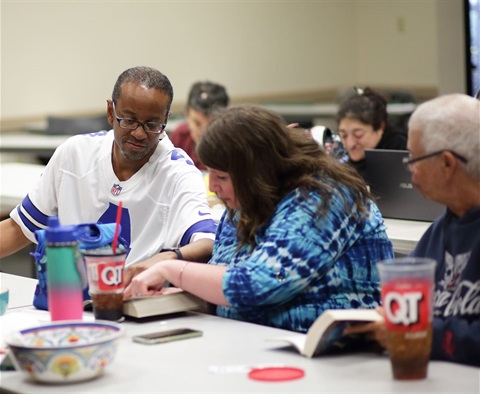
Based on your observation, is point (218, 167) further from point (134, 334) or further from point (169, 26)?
point (169, 26)

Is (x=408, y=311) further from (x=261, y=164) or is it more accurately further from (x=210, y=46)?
(x=210, y=46)

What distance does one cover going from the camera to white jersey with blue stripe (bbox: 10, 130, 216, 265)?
9.09 feet

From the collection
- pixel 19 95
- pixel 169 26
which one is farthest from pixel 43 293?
pixel 169 26

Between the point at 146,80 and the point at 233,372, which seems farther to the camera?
the point at 146,80

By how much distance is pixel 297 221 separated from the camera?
6.93ft

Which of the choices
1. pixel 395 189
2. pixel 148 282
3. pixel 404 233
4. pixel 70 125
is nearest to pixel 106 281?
pixel 148 282

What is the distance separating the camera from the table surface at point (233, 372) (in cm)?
163

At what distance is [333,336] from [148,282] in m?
0.61

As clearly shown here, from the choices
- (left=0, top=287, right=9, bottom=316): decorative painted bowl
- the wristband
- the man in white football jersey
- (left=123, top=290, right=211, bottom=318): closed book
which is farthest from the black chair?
(left=123, top=290, right=211, bottom=318): closed book

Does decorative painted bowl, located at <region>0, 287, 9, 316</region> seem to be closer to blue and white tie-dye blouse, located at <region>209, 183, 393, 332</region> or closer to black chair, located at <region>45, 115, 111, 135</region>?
blue and white tie-dye blouse, located at <region>209, 183, 393, 332</region>

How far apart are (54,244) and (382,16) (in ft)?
28.8

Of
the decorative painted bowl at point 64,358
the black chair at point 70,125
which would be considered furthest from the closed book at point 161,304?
the black chair at point 70,125

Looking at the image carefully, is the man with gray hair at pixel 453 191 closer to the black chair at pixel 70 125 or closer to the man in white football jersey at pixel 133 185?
the man in white football jersey at pixel 133 185

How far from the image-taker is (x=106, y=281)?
2.14m
